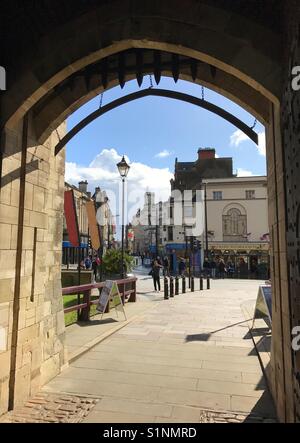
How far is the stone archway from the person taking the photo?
371 centimetres

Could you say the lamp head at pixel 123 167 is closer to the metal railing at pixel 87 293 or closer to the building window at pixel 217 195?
the metal railing at pixel 87 293

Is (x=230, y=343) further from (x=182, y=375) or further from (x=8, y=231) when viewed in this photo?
(x=8, y=231)

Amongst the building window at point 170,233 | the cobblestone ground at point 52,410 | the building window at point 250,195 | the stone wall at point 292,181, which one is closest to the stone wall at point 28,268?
the cobblestone ground at point 52,410

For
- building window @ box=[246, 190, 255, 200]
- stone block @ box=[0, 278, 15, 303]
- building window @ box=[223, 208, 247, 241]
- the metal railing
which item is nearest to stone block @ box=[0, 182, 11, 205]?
stone block @ box=[0, 278, 15, 303]

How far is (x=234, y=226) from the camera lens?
36.8 meters

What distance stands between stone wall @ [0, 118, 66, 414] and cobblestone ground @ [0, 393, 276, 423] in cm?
17

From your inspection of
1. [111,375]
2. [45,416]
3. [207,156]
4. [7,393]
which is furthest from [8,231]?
[207,156]

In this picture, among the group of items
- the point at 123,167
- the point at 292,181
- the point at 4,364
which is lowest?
the point at 4,364

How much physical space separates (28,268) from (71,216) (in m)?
5.31

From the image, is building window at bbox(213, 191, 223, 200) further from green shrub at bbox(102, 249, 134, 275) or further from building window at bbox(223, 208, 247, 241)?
green shrub at bbox(102, 249, 134, 275)

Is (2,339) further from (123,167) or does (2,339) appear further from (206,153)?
(206,153)

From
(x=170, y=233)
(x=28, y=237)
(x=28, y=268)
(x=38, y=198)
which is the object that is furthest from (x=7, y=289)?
(x=170, y=233)

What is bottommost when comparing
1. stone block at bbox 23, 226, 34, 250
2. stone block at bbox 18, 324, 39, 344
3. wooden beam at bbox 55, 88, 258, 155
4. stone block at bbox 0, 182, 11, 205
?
stone block at bbox 18, 324, 39, 344

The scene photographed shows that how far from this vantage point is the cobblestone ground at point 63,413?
13.2 feet
